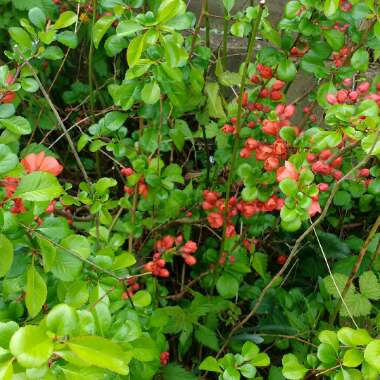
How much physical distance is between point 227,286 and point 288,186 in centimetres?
60

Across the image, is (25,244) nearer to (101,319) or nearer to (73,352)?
(101,319)

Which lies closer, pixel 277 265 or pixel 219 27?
pixel 277 265

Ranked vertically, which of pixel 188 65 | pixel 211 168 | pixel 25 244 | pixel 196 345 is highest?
→ pixel 188 65

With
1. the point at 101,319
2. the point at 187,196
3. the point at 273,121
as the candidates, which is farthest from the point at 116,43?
the point at 101,319

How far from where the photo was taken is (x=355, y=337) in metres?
0.89

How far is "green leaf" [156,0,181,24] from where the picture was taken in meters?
0.86

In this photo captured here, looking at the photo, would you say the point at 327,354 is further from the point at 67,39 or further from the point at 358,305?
the point at 67,39

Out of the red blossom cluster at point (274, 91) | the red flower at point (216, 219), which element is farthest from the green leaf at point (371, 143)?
the red flower at point (216, 219)

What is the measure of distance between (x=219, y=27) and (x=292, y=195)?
152 cm

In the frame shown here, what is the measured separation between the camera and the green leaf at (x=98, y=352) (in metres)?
0.54

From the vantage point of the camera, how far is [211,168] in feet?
Result: 5.78

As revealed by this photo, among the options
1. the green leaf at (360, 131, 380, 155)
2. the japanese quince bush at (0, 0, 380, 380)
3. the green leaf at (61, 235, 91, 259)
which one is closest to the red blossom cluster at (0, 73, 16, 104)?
the japanese quince bush at (0, 0, 380, 380)

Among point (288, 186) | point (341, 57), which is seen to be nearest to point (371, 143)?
point (288, 186)

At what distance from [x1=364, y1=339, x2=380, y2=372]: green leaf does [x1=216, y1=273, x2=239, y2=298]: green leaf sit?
69cm
